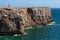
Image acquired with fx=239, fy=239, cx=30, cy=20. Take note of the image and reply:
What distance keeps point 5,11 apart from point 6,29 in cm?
693

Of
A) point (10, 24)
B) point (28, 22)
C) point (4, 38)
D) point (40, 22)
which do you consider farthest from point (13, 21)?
point (40, 22)

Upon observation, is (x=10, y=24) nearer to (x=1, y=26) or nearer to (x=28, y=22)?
(x=1, y=26)

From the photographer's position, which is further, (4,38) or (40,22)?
(40,22)

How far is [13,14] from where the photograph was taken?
7531 centimetres

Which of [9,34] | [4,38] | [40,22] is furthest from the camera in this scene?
[40,22]

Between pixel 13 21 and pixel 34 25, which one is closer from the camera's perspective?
pixel 13 21

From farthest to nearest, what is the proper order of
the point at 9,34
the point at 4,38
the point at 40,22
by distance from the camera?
the point at 40,22 < the point at 9,34 < the point at 4,38

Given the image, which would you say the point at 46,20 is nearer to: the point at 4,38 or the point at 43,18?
the point at 43,18

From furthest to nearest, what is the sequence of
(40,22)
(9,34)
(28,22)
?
1. (40,22)
2. (28,22)
3. (9,34)

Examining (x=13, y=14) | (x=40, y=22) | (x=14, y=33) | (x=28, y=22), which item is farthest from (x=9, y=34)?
(x=40, y=22)

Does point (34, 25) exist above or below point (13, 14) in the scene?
below

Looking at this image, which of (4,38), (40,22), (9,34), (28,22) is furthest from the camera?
(40,22)

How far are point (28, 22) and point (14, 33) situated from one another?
2340cm

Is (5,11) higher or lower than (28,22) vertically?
higher
